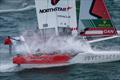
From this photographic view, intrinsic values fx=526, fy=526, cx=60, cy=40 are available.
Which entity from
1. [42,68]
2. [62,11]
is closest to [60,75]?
[42,68]

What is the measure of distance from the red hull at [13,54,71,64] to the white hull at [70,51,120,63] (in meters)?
1.05

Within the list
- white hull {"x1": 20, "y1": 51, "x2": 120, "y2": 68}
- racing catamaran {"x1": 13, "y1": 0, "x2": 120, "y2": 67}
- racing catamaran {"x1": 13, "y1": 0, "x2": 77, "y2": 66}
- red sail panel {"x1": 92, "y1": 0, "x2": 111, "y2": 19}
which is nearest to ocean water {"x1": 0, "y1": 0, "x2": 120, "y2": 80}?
white hull {"x1": 20, "y1": 51, "x2": 120, "y2": 68}

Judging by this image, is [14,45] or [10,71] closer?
[10,71]

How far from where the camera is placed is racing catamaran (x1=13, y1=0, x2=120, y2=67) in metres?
52.7

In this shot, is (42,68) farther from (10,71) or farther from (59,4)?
(59,4)

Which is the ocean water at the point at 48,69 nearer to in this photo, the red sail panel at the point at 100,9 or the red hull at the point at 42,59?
the red hull at the point at 42,59

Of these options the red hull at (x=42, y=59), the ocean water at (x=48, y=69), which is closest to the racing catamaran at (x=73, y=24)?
the red hull at (x=42, y=59)

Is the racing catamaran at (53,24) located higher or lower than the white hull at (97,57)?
higher

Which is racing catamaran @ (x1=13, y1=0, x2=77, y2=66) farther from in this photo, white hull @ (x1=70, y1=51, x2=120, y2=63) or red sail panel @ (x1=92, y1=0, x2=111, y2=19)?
red sail panel @ (x1=92, y1=0, x2=111, y2=19)

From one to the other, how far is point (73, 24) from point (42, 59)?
5171 mm

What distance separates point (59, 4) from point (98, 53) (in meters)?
6.40

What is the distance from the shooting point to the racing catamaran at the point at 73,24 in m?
52.7

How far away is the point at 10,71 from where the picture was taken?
52.2 metres

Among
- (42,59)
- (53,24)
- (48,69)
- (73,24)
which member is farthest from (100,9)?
(48,69)
